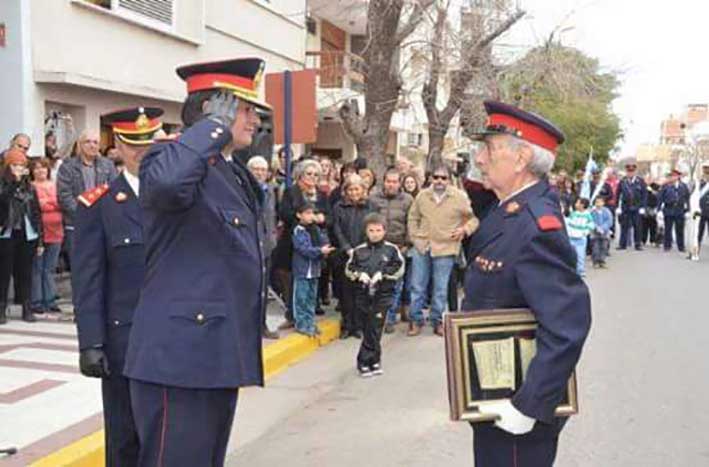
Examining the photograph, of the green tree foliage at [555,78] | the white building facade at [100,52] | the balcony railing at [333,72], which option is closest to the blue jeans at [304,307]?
the white building facade at [100,52]

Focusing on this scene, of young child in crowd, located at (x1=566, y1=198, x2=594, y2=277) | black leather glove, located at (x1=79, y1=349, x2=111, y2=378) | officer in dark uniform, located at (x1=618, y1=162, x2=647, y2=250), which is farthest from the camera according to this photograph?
officer in dark uniform, located at (x1=618, y1=162, x2=647, y2=250)

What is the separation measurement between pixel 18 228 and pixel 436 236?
4.43 m

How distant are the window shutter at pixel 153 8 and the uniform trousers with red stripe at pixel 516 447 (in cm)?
1151

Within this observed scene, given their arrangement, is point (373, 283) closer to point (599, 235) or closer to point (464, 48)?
point (464, 48)

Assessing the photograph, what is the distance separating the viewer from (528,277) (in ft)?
9.14

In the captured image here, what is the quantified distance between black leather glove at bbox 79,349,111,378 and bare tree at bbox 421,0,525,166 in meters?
13.6

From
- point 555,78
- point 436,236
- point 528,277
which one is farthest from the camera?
point 555,78

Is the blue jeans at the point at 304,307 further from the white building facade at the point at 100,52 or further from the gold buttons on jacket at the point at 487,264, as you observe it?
the gold buttons on jacket at the point at 487,264

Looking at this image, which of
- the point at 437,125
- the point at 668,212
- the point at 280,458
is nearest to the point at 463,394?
the point at 280,458

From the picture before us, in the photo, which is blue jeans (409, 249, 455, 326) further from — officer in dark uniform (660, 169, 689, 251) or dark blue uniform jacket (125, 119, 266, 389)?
officer in dark uniform (660, 169, 689, 251)

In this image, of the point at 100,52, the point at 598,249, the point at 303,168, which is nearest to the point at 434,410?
the point at 303,168

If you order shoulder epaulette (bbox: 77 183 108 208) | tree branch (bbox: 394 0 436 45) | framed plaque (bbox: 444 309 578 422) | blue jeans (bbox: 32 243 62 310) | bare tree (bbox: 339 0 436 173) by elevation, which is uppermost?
tree branch (bbox: 394 0 436 45)

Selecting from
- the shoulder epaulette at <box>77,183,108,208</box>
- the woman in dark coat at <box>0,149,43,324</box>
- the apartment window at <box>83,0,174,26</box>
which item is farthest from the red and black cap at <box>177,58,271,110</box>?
the apartment window at <box>83,0,174,26</box>

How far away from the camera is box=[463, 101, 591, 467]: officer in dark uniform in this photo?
2750 millimetres
